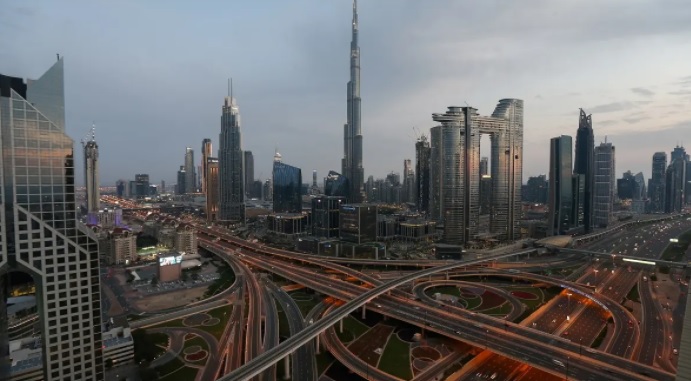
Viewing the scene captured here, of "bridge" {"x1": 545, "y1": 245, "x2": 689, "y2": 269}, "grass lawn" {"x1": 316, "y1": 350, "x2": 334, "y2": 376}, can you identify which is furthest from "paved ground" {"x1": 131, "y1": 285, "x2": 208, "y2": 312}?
"bridge" {"x1": 545, "y1": 245, "x2": 689, "y2": 269}

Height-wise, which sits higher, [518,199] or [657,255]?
[518,199]

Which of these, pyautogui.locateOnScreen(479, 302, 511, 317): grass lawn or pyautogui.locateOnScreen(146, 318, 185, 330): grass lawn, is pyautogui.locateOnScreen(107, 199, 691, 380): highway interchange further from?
pyautogui.locateOnScreen(146, 318, 185, 330): grass lawn

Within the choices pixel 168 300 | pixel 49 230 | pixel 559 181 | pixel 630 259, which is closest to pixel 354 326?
pixel 168 300

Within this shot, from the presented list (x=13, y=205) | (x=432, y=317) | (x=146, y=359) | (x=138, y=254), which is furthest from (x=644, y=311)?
(x=138, y=254)

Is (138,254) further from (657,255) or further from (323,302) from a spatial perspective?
(657,255)

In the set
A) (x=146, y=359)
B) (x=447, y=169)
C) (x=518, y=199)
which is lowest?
(x=146, y=359)

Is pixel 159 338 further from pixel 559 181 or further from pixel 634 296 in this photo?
pixel 559 181

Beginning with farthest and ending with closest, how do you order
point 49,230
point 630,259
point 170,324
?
1. point 630,259
2. point 170,324
3. point 49,230
